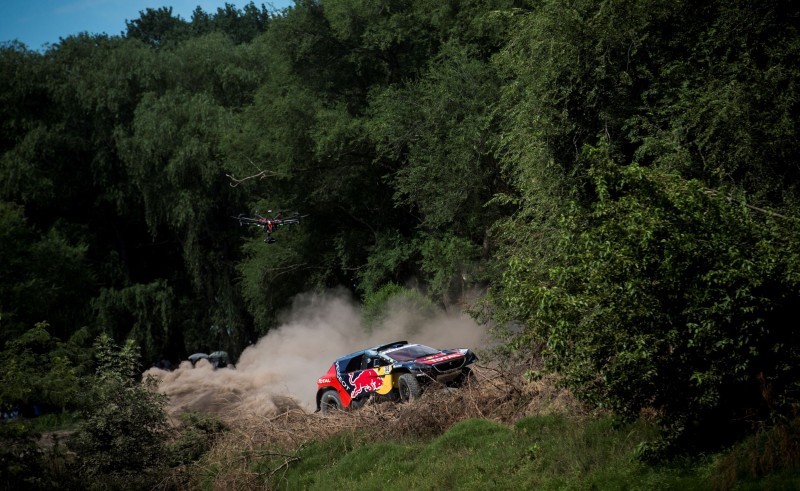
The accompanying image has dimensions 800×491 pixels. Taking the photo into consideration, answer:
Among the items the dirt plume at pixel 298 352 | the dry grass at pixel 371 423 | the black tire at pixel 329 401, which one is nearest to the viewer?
the dry grass at pixel 371 423

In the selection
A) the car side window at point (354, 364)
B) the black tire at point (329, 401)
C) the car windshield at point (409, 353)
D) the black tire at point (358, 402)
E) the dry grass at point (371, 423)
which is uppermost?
the car side window at point (354, 364)

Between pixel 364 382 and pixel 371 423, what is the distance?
227cm

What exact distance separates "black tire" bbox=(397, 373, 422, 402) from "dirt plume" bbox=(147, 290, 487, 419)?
739 centimetres

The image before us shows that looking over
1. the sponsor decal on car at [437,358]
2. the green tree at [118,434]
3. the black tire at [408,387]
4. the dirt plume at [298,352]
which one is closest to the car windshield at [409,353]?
the sponsor decal on car at [437,358]

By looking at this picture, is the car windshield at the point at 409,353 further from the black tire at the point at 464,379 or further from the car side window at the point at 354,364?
the black tire at the point at 464,379

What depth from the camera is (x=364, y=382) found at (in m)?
24.3

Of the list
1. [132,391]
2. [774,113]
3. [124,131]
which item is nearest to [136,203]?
[124,131]

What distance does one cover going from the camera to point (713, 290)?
1330 cm

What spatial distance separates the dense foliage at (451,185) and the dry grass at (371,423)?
4.55 ft

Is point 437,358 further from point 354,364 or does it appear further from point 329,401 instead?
A: point 329,401

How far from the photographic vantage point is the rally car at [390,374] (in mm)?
22969

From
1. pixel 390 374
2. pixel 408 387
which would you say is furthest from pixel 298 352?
pixel 408 387

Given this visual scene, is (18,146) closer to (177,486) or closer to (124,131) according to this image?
(124,131)

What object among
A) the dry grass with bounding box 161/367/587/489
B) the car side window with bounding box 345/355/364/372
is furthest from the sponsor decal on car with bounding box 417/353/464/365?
the car side window with bounding box 345/355/364/372
